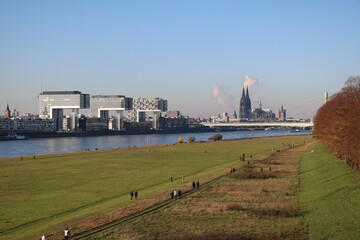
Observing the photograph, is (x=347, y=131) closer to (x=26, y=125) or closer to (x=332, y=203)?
(x=332, y=203)

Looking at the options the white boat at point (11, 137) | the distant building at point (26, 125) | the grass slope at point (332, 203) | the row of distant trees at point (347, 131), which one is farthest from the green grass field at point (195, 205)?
the distant building at point (26, 125)

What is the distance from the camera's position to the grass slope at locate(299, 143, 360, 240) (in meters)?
19.1

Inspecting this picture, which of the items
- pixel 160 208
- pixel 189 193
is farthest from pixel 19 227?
pixel 189 193

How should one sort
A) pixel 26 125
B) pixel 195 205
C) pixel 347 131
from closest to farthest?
pixel 195 205, pixel 347 131, pixel 26 125

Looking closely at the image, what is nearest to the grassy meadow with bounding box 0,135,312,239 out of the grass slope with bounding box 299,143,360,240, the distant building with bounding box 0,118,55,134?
the grass slope with bounding box 299,143,360,240

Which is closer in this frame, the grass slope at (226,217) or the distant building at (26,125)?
the grass slope at (226,217)

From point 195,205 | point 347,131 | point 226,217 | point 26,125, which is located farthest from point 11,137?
point 226,217

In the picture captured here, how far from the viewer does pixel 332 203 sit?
2362 cm

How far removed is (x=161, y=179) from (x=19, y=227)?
17.9 metres

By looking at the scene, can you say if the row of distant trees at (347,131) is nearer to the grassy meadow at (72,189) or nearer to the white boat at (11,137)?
the grassy meadow at (72,189)

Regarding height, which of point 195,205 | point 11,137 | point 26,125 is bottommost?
point 195,205

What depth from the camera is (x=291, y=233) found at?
1958cm

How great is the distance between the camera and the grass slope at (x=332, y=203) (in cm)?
1909

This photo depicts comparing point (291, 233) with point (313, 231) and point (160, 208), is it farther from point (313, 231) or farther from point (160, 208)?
point (160, 208)
